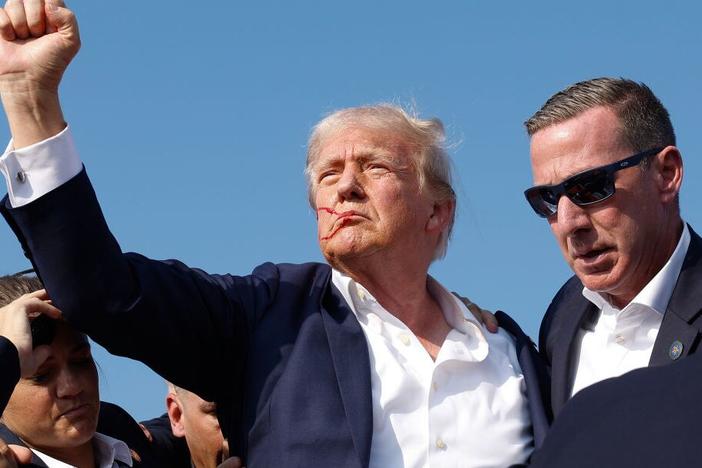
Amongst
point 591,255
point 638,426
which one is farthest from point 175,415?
point 638,426

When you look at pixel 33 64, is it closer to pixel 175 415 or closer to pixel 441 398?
pixel 441 398

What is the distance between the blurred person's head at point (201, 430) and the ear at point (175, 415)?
6 cm

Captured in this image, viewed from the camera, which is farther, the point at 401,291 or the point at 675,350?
the point at 401,291

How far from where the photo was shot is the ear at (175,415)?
218 inches

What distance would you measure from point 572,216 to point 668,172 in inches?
20.2

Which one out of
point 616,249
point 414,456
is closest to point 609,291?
point 616,249

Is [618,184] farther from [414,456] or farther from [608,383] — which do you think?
[608,383]

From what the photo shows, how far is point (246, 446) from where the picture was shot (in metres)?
4.37

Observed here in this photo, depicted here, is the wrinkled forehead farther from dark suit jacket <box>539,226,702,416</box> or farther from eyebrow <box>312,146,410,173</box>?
dark suit jacket <box>539,226,702,416</box>

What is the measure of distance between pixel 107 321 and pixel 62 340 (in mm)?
483

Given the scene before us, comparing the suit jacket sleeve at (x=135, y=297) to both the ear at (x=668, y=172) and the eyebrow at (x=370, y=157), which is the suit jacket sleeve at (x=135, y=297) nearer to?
the eyebrow at (x=370, y=157)

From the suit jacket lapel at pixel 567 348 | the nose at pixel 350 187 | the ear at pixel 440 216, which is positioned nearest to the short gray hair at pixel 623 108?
the ear at pixel 440 216

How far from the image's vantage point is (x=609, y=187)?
495cm

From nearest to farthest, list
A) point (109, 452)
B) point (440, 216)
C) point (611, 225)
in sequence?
point (109, 452), point (611, 225), point (440, 216)
